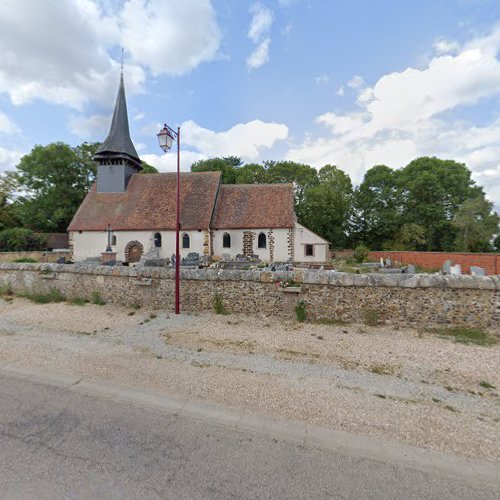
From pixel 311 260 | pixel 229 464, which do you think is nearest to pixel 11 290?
pixel 229 464

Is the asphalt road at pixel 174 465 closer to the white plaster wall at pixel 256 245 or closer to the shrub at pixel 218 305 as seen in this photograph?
the shrub at pixel 218 305

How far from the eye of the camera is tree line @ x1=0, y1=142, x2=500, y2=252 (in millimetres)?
29156

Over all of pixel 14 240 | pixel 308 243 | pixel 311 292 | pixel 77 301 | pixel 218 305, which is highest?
pixel 14 240

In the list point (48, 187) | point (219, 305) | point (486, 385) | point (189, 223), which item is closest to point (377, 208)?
point (189, 223)

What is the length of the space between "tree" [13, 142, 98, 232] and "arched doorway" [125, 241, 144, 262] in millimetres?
13730

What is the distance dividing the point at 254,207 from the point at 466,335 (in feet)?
60.0

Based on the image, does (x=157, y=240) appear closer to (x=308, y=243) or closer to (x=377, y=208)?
(x=308, y=243)

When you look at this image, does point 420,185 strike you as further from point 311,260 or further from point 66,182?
point 66,182

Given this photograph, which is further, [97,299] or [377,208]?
[377,208]

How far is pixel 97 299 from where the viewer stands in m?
8.55

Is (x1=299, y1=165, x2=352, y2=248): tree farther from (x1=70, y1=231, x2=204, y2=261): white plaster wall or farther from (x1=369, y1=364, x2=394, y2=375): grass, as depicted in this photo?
(x1=369, y1=364, x2=394, y2=375): grass

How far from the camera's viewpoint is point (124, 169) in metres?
23.5

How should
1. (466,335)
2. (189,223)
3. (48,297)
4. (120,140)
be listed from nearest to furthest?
1. (466,335)
2. (48,297)
3. (189,223)
4. (120,140)

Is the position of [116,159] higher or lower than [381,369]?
higher
